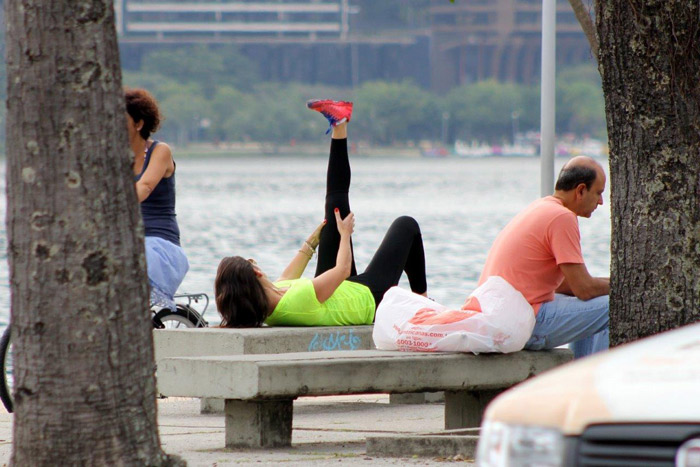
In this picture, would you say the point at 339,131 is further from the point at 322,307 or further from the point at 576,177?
the point at 576,177

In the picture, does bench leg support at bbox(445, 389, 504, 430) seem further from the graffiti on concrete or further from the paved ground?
the graffiti on concrete

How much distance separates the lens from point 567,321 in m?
5.67

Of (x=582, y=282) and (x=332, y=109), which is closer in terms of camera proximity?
(x=582, y=282)

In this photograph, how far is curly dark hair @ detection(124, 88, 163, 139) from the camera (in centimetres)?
632

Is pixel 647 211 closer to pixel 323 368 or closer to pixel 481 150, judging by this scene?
pixel 323 368

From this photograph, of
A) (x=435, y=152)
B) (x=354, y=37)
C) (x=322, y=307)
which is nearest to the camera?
(x=322, y=307)

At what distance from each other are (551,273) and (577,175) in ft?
1.49

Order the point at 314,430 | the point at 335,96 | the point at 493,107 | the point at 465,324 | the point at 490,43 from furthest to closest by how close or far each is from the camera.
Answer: the point at 490,43 < the point at 493,107 < the point at 335,96 < the point at 314,430 < the point at 465,324

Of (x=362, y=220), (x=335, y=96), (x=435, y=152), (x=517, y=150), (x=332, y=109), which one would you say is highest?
(x=335, y=96)

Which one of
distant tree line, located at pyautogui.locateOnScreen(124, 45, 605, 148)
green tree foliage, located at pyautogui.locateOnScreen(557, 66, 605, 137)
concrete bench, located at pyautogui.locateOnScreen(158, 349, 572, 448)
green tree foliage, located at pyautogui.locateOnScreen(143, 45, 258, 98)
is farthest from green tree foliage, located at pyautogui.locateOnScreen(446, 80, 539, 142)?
concrete bench, located at pyautogui.locateOnScreen(158, 349, 572, 448)

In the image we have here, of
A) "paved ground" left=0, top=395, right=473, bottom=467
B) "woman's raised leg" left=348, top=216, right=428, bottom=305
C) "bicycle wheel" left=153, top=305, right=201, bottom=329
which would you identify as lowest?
"paved ground" left=0, top=395, right=473, bottom=467

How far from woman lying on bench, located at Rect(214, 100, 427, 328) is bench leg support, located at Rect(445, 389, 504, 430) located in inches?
39.0

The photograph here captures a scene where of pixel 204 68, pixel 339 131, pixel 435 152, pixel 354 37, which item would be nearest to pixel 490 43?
pixel 435 152

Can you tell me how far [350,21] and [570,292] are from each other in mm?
155541
